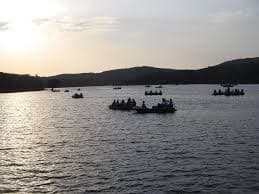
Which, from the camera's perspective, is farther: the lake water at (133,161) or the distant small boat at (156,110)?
the distant small boat at (156,110)

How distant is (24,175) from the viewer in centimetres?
3844

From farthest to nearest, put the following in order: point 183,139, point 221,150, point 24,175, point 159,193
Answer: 1. point 183,139
2. point 221,150
3. point 24,175
4. point 159,193

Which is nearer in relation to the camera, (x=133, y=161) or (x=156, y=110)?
(x=133, y=161)

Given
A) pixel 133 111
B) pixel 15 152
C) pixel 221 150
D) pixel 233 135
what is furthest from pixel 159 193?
pixel 133 111

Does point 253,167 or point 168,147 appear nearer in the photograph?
point 253,167

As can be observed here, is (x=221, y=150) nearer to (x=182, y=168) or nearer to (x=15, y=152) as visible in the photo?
(x=182, y=168)

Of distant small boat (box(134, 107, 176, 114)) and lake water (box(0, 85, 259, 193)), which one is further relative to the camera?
distant small boat (box(134, 107, 176, 114))

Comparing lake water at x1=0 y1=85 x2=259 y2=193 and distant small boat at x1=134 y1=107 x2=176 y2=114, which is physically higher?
distant small boat at x1=134 y1=107 x2=176 y2=114

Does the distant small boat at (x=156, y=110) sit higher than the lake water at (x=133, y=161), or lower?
higher

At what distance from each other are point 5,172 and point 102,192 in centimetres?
1095

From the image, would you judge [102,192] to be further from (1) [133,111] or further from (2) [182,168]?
(1) [133,111]

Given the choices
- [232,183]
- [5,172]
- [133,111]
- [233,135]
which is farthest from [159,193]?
[133,111]

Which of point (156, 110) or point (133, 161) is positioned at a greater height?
point (156, 110)

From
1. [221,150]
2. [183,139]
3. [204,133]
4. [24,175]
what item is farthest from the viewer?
[204,133]
